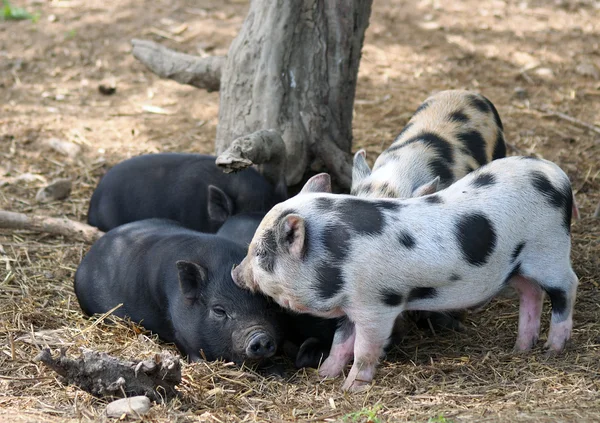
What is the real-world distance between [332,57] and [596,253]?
7.64 ft

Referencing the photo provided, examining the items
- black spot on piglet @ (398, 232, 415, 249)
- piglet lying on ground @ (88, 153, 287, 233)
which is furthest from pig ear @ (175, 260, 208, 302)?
piglet lying on ground @ (88, 153, 287, 233)

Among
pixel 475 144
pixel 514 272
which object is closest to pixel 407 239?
pixel 514 272

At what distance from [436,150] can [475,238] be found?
113 cm

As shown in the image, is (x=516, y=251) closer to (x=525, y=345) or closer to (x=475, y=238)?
(x=475, y=238)

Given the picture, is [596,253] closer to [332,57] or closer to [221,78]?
[332,57]

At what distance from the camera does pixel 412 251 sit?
13.2ft

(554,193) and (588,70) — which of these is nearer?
(554,193)

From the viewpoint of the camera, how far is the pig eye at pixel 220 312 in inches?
179

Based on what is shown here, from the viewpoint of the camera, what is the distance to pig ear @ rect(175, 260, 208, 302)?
448 cm

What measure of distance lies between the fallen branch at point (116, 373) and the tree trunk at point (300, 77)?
2.60 metres

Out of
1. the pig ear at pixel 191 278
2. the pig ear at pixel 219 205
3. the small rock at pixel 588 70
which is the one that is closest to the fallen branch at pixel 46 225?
the pig ear at pixel 219 205

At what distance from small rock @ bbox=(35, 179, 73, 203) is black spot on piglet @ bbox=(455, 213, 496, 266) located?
3.91 meters

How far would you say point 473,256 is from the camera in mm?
4078

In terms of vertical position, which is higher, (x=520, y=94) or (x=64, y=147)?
(x=520, y=94)
